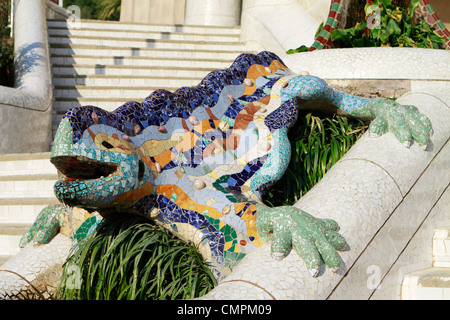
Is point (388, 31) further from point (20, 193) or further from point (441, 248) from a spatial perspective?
point (20, 193)

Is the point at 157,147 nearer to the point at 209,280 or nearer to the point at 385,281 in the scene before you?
the point at 209,280

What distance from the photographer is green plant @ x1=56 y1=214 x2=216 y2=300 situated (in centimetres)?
330

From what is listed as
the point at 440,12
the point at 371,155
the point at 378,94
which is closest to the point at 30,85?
the point at 378,94

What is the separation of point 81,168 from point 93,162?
0.39 feet

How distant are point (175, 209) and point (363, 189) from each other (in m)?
1.10

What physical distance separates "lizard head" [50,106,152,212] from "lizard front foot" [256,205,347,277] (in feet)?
2.59

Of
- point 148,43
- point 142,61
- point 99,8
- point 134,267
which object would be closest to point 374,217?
point 134,267

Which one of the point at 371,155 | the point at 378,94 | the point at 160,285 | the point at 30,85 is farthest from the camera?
the point at 30,85

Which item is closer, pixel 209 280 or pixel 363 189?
pixel 209 280

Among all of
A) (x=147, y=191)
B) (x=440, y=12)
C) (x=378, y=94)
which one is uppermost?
(x=440, y=12)

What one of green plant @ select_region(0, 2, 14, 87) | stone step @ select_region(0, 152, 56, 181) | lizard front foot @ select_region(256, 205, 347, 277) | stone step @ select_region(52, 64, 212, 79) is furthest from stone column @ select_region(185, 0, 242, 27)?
lizard front foot @ select_region(256, 205, 347, 277)
